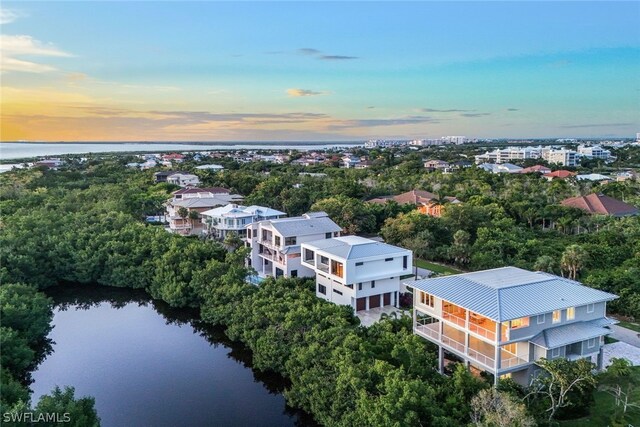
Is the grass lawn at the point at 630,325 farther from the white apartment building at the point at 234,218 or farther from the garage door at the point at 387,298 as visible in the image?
the white apartment building at the point at 234,218

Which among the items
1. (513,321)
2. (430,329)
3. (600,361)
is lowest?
(600,361)

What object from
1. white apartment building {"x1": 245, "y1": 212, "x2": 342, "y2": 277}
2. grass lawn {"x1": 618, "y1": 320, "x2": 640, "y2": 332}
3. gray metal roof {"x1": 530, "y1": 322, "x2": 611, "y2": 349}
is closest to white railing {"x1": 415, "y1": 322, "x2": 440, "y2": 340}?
gray metal roof {"x1": 530, "y1": 322, "x2": 611, "y2": 349}

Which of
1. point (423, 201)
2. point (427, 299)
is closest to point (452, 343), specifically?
point (427, 299)

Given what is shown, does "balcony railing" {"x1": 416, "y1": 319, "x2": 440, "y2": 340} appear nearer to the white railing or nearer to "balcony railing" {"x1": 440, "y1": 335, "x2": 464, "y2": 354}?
the white railing

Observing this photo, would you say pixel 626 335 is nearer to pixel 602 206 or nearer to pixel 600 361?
pixel 600 361

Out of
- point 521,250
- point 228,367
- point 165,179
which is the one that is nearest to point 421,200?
point 521,250

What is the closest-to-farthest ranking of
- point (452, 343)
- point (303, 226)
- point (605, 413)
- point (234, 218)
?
point (605, 413), point (452, 343), point (303, 226), point (234, 218)

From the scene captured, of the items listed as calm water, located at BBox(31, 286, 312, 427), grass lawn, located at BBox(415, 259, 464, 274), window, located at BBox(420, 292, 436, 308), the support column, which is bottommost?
calm water, located at BBox(31, 286, 312, 427)
